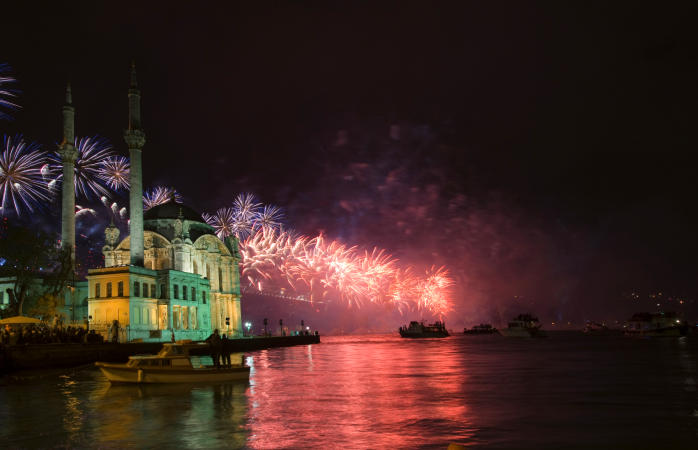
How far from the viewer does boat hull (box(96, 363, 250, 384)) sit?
76.5ft

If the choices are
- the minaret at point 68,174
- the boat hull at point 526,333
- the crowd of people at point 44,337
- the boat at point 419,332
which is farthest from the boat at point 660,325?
the minaret at point 68,174

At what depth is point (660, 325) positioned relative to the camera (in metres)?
91.9

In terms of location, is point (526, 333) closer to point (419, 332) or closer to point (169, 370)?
point (419, 332)

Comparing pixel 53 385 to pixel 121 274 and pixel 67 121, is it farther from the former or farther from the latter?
pixel 67 121

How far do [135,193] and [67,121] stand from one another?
11.7m

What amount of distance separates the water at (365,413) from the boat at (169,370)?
0.46 m

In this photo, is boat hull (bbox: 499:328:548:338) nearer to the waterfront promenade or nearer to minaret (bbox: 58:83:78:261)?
the waterfront promenade

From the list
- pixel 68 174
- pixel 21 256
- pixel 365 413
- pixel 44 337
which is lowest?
pixel 365 413

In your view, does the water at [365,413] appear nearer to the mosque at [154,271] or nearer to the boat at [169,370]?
the boat at [169,370]

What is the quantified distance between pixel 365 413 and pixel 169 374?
36.4ft

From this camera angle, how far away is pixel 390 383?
78.3 ft

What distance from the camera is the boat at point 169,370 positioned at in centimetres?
2331

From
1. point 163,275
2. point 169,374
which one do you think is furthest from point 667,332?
point 169,374

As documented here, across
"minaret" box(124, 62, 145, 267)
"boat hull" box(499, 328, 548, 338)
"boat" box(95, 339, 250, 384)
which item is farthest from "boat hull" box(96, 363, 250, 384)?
"boat hull" box(499, 328, 548, 338)
